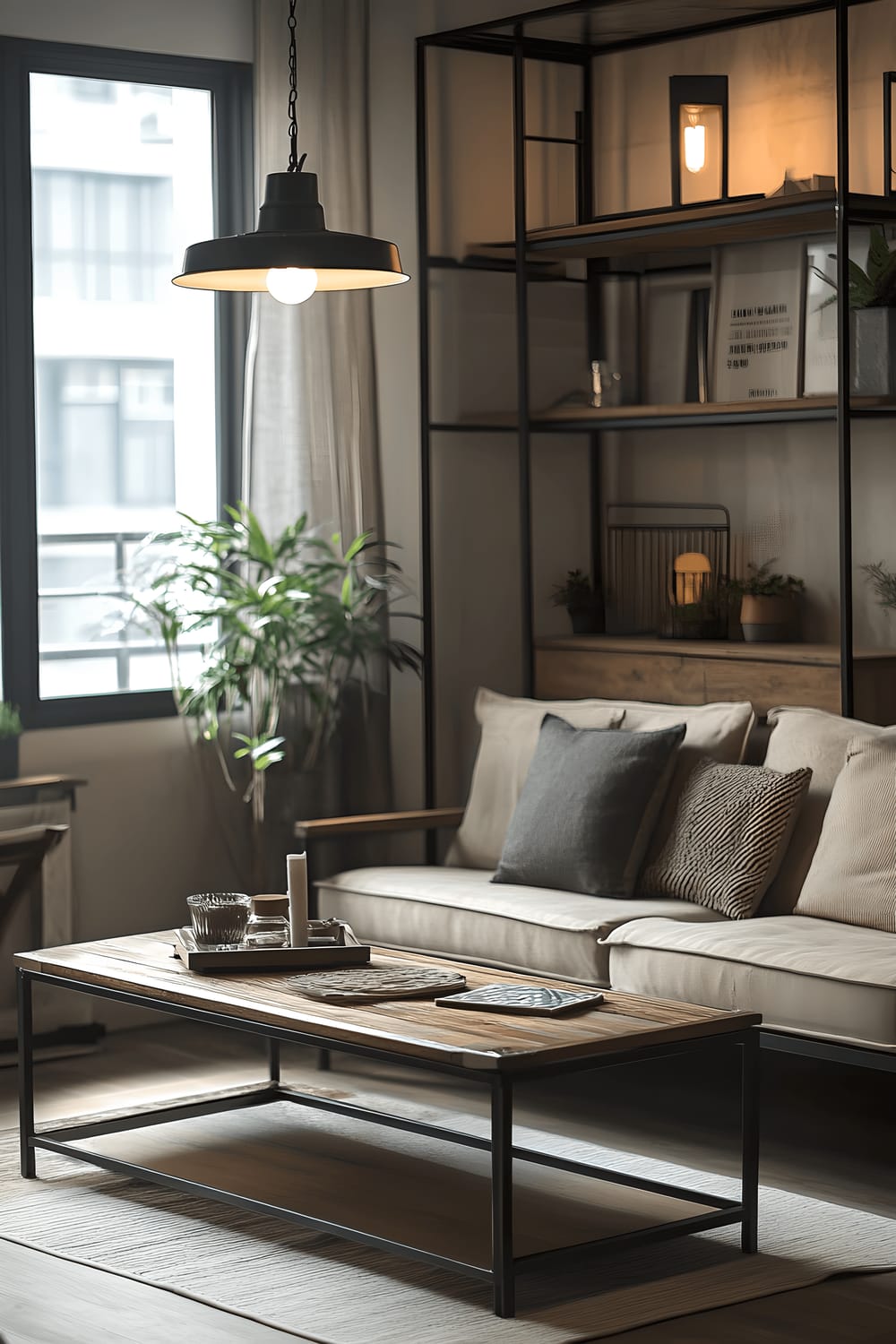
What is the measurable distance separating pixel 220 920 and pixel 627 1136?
104cm

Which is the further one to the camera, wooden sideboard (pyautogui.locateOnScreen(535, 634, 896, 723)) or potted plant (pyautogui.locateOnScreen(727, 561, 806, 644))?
potted plant (pyautogui.locateOnScreen(727, 561, 806, 644))

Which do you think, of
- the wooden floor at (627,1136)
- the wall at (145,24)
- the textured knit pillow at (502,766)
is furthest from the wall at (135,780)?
the textured knit pillow at (502,766)

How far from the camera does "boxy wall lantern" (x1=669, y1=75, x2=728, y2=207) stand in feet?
17.6

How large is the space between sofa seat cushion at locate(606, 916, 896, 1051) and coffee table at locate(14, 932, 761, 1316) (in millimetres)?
275

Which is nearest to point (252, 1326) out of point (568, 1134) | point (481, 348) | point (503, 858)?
point (568, 1134)

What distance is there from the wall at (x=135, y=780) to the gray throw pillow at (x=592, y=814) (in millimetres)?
1127

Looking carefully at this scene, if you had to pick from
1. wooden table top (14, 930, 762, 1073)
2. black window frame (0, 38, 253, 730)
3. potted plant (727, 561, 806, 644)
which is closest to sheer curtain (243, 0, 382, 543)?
black window frame (0, 38, 253, 730)

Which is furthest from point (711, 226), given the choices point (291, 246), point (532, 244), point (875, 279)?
point (291, 246)

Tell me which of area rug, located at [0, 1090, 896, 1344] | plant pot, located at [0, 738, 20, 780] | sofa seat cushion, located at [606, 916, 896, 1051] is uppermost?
plant pot, located at [0, 738, 20, 780]

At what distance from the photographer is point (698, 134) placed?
543cm

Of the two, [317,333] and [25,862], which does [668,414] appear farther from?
[25,862]

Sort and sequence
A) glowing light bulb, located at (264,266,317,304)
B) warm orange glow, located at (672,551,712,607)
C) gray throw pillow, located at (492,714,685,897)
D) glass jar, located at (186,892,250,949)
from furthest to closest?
warm orange glow, located at (672,551,712,607)
gray throw pillow, located at (492,714,685,897)
glass jar, located at (186,892,250,949)
glowing light bulb, located at (264,266,317,304)

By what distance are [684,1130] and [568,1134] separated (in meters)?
0.25

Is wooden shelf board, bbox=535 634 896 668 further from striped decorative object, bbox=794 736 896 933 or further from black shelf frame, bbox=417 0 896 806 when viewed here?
striped decorative object, bbox=794 736 896 933
